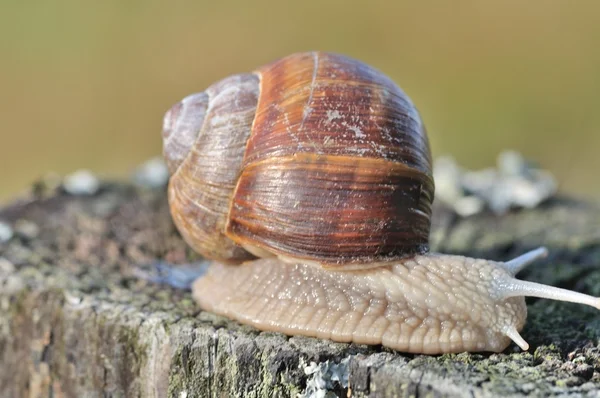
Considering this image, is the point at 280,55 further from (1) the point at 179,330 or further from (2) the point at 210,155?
(1) the point at 179,330

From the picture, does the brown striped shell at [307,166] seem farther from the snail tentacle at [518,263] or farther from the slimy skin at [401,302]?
the snail tentacle at [518,263]

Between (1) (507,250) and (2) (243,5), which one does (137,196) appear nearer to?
(1) (507,250)

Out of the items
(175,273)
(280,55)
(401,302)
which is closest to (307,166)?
(401,302)

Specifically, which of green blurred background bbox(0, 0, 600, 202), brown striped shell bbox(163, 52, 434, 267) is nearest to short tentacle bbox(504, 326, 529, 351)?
brown striped shell bbox(163, 52, 434, 267)

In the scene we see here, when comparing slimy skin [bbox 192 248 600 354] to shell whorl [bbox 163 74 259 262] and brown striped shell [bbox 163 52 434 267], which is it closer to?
brown striped shell [bbox 163 52 434 267]

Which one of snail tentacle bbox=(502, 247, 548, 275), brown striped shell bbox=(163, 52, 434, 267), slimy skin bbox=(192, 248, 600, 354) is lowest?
slimy skin bbox=(192, 248, 600, 354)

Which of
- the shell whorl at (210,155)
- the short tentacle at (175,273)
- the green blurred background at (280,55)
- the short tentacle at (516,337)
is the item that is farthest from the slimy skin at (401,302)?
the green blurred background at (280,55)
